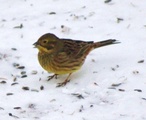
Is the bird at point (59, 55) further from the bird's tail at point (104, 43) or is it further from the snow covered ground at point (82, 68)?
the bird's tail at point (104, 43)

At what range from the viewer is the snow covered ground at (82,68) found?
6.12 meters

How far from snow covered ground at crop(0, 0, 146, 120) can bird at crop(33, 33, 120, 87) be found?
0.17 m

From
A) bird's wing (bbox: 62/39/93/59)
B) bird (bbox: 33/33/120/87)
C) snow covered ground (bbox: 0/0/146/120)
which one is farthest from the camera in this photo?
bird's wing (bbox: 62/39/93/59)

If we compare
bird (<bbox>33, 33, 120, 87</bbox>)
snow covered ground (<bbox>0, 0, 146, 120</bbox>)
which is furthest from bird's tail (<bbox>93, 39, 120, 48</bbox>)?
bird (<bbox>33, 33, 120, 87</bbox>)

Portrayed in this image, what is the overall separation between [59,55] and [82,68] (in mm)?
501

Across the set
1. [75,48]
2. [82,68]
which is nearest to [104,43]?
[82,68]

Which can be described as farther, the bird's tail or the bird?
the bird's tail

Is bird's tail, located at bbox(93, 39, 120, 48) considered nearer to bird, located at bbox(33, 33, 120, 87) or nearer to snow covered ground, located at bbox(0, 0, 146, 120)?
snow covered ground, located at bbox(0, 0, 146, 120)

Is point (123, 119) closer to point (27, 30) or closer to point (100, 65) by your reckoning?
point (100, 65)

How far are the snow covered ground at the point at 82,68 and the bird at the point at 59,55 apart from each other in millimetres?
167

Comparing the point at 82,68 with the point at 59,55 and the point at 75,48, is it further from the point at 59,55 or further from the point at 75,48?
the point at 59,55

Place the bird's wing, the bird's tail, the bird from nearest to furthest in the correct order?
the bird
the bird's wing
the bird's tail

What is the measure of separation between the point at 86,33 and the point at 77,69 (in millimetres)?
1241

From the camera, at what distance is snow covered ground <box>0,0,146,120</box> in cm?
612
